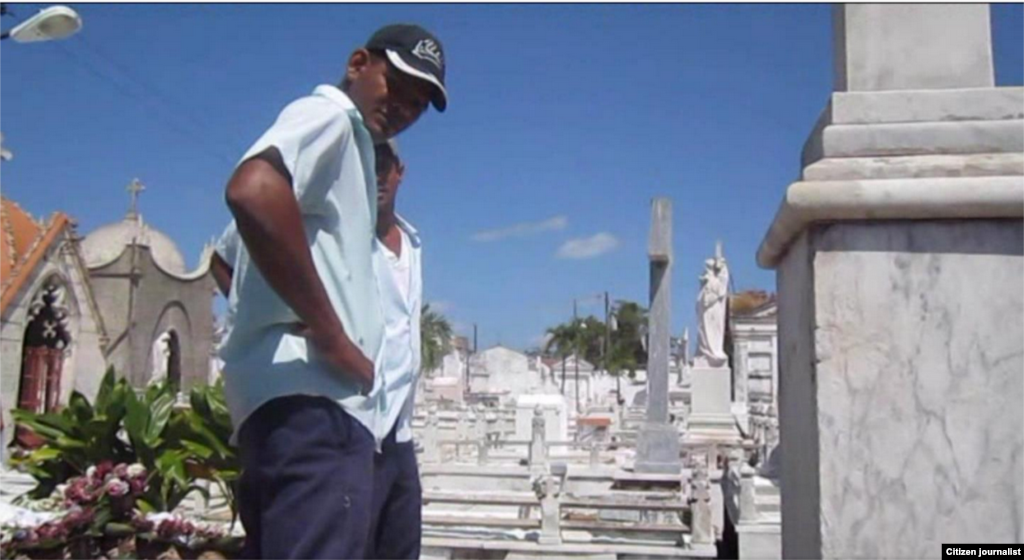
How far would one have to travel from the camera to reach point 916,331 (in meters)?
1.99

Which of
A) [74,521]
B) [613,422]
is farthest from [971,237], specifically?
[613,422]

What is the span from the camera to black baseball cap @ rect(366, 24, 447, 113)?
1.76 metres

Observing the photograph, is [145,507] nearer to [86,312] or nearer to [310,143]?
[310,143]

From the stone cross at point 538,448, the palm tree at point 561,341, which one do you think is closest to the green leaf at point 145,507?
the stone cross at point 538,448

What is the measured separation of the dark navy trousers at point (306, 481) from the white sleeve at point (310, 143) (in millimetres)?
393

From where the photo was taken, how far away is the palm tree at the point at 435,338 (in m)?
50.1

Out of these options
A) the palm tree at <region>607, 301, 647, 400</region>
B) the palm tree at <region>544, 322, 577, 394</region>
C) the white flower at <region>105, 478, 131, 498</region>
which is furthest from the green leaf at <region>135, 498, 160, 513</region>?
the palm tree at <region>544, 322, 577, 394</region>

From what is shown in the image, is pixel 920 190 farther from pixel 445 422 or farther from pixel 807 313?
pixel 445 422

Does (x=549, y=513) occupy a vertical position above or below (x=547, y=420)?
below

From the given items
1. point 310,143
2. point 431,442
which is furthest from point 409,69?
point 431,442

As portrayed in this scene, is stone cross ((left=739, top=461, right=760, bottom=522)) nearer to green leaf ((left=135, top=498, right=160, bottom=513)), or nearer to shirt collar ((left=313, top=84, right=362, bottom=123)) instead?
green leaf ((left=135, top=498, right=160, bottom=513))

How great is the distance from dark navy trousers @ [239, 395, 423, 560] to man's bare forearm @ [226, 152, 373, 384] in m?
0.15

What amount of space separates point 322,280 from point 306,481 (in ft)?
1.20

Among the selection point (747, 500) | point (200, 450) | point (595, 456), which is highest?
point (200, 450)
